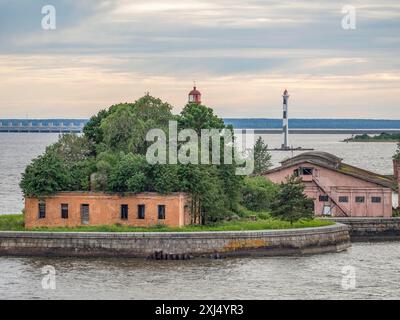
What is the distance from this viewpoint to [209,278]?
5544 cm

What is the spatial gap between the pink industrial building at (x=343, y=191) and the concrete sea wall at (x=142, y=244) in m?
14.2

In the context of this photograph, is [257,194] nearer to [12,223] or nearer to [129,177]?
[129,177]

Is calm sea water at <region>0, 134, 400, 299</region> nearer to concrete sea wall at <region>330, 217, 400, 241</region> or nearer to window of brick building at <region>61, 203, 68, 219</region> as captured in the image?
window of brick building at <region>61, 203, 68, 219</region>

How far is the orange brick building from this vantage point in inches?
2566

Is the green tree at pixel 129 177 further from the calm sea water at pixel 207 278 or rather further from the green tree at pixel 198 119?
the green tree at pixel 198 119

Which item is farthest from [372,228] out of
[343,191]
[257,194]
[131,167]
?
[131,167]

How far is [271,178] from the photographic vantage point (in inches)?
3108

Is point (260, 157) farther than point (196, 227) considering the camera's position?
Yes

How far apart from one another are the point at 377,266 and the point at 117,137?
18437 millimetres

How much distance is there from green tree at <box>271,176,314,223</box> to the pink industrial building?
28.9 feet

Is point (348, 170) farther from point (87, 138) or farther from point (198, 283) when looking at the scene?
point (198, 283)

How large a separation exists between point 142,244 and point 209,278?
716cm

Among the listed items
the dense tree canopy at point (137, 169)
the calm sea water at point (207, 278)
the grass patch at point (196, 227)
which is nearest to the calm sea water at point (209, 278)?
the calm sea water at point (207, 278)

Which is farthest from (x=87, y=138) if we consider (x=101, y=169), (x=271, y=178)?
(x=271, y=178)
